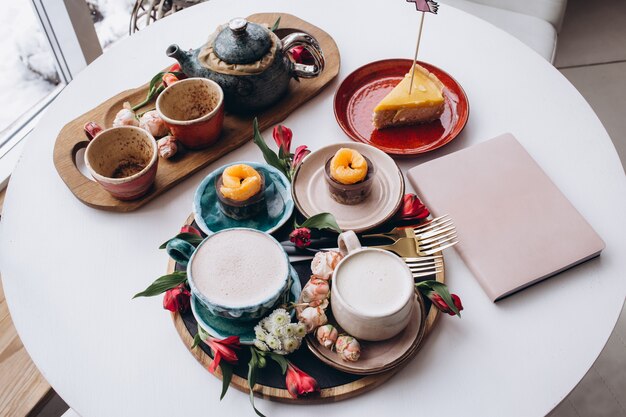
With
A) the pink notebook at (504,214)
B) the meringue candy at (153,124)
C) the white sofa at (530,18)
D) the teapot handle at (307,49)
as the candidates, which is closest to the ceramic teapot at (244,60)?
the teapot handle at (307,49)

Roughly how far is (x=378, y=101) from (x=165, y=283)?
0.57m

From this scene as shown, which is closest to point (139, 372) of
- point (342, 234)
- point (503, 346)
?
point (342, 234)

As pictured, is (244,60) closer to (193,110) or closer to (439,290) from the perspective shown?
(193,110)

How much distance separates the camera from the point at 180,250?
788 mm

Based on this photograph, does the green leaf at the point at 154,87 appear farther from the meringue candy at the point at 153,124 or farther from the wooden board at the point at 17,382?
the wooden board at the point at 17,382

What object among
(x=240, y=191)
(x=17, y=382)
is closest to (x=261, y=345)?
(x=240, y=191)

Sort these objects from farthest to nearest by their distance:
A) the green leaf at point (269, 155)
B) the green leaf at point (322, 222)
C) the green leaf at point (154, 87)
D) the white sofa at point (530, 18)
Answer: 1. the white sofa at point (530, 18)
2. the green leaf at point (154, 87)
3. the green leaf at point (269, 155)
4. the green leaf at point (322, 222)

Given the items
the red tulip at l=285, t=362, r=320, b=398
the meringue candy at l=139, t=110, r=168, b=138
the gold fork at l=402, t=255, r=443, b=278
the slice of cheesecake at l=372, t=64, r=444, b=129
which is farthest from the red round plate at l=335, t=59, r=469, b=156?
the red tulip at l=285, t=362, r=320, b=398

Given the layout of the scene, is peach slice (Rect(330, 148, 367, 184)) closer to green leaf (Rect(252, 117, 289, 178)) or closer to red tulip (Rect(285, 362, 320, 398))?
green leaf (Rect(252, 117, 289, 178))

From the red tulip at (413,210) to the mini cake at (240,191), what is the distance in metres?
0.23

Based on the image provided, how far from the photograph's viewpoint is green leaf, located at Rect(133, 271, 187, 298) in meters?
0.79

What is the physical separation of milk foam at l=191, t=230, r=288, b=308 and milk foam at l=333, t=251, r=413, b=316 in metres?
0.08

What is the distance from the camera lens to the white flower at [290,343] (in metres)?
0.73

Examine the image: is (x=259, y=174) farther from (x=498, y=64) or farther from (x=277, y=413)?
(x=498, y=64)
